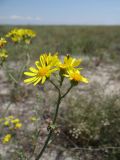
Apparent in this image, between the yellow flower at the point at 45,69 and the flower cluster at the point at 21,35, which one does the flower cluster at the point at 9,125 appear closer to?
A: the flower cluster at the point at 21,35

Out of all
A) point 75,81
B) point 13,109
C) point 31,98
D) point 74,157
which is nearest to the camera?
point 75,81

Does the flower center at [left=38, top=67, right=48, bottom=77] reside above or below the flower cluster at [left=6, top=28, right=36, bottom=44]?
Result: below

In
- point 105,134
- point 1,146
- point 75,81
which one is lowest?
point 1,146

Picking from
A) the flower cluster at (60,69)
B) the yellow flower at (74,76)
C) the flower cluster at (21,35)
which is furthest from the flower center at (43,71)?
the flower cluster at (21,35)

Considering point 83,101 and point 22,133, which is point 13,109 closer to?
point 22,133

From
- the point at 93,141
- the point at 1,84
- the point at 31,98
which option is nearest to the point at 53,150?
the point at 93,141

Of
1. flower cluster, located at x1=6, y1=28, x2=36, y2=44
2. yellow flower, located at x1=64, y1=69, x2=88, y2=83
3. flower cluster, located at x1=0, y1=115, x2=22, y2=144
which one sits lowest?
flower cluster, located at x1=0, y1=115, x2=22, y2=144

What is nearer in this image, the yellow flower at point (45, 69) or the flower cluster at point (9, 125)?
the yellow flower at point (45, 69)

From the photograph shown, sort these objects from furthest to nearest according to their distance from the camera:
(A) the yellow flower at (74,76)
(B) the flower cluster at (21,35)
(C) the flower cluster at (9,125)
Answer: (B) the flower cluster at (21,35), (C) the flower cluster at (9,125), (A) the yellow flower at (74,76)

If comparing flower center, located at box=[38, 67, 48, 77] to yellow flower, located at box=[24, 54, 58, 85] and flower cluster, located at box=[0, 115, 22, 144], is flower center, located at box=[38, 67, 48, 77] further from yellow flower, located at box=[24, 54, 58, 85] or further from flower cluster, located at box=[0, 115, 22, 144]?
flower cluster, located at box=[0, 115, 22, 144]

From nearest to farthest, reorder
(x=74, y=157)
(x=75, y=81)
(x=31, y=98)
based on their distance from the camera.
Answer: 1. (x=75, y=81)
2. (x=74, y=157)
3. (x=31, y=98)

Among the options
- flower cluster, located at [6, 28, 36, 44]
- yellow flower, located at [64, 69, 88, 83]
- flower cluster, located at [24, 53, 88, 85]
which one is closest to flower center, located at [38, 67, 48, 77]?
flower cluster, located at [24, 53, 88, 85]
